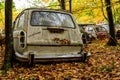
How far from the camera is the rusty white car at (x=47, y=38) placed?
24.2ft

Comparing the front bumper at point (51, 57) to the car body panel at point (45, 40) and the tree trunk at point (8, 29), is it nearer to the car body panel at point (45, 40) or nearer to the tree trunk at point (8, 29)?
the car body panel at point (45, 40)

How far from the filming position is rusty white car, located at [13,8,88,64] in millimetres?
7367

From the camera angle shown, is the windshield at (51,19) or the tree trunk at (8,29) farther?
the windshield at (51,19)

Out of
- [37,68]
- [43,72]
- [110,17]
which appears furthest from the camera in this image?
[110,17]

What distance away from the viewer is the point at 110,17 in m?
16.5

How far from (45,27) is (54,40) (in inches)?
17.4

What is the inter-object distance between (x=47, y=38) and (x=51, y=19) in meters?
0.70

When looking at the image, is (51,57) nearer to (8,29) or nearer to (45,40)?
(45,40)

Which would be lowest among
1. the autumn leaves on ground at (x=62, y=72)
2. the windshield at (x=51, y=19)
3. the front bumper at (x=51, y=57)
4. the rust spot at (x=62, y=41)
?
the autumn leaves on ground at (x=62, y=72)

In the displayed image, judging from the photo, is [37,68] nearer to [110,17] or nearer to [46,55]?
[46,55]

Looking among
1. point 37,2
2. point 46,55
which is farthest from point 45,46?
point 37,2

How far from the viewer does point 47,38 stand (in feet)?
25.1

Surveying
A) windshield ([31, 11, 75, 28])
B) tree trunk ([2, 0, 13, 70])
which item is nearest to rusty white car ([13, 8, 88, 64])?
windshield ([31, 11, 75, 28])

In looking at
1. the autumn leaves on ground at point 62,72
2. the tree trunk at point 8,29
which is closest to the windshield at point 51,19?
the tree trunk at point 8,29
